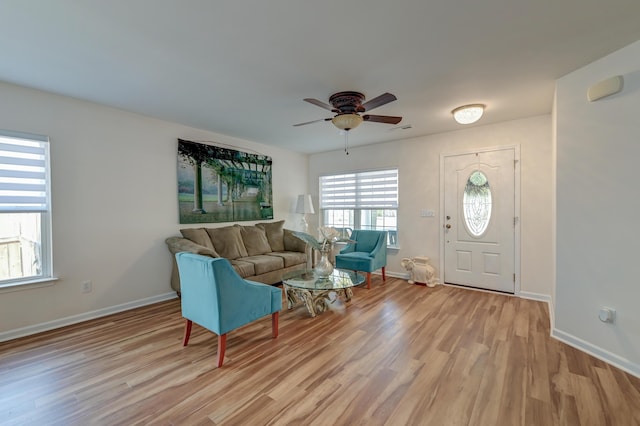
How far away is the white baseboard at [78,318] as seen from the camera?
9.02ft

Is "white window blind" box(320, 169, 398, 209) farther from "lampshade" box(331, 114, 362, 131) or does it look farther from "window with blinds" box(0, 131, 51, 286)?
"window with blinds" box(0, 131, 51, 286)

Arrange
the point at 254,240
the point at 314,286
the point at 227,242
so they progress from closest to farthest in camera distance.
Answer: the point at 314,286 → the point at 227,242 → the point at 254,240

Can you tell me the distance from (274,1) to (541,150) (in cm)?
386

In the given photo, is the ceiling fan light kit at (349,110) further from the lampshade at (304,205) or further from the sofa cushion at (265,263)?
the lampshade at (304,205)

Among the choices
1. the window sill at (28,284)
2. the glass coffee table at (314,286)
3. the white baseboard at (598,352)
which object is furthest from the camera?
the glass coffee table at (314,286)

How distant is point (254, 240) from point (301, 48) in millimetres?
3233

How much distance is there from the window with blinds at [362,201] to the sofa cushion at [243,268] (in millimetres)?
2138

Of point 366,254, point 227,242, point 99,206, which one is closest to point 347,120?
point 366,254

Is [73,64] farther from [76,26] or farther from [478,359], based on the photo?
[478,359]

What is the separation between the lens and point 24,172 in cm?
286

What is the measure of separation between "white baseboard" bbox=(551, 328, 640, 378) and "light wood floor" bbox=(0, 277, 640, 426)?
6 centimetres

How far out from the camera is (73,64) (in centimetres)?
238

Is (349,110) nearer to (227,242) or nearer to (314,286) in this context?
(314,286)

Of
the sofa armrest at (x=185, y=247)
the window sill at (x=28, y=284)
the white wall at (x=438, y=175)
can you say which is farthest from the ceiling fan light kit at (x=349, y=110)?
the window sill at (x=28, y=284)
